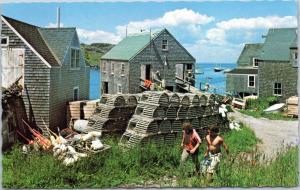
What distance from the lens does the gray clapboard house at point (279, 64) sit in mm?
11164

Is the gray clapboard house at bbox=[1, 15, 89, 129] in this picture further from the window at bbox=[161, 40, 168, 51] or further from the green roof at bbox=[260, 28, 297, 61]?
the green roof at bbox=[260, 28, 297, 61]

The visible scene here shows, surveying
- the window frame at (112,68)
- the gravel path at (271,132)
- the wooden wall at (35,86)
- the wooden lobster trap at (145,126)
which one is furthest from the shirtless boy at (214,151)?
the wooden wall at (35,86)

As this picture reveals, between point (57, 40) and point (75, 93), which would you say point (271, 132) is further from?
point (57, 40)

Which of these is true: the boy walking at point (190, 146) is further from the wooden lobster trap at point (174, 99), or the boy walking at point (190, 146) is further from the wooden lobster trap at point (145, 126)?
the wooden lobster trap at point (174, 99)

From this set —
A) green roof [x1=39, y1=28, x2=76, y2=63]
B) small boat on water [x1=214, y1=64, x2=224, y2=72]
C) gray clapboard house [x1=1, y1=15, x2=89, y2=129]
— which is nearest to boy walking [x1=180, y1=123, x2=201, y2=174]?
small boat on water [x1=214, y1=64, x2=224, y2=72]

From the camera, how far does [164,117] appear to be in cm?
1141

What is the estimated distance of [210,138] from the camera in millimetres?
10008

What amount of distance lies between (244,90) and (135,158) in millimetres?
3318

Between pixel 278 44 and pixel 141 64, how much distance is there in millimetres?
3090

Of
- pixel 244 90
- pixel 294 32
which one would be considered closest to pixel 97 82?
pixel 244 90

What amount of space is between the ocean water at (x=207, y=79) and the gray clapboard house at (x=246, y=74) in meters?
0.14

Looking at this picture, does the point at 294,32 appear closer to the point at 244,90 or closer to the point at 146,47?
the point at 244,90

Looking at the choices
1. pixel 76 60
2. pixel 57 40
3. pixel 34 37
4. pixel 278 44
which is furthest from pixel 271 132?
pixel 34 37

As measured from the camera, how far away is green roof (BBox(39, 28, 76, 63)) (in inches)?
482
